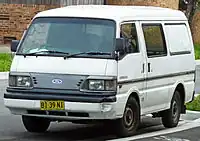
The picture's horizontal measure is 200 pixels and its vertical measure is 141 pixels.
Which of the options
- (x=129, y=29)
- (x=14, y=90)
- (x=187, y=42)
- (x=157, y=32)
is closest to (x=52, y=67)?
(x=14, y=90)

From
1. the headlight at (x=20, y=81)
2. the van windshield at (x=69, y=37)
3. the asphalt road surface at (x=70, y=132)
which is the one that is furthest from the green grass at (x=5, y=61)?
the headlight at (x=20, y=81)

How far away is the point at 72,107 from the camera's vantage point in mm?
11211

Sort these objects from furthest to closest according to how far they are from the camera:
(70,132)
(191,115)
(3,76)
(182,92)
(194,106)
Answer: (3,76) → (194,106) → (191,115) → (182,92) → (70,132)

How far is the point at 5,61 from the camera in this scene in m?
26.2

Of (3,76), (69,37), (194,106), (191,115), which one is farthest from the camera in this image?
(3,76)

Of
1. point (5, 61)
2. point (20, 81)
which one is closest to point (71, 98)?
point (20, 81)

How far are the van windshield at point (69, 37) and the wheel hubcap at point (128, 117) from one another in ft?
3.36

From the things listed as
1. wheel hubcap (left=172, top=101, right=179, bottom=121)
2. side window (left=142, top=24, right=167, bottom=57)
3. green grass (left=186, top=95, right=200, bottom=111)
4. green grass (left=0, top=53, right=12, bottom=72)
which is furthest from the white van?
green grass (left=0, top=53, right=12, bottom=72)

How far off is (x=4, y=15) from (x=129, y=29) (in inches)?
936

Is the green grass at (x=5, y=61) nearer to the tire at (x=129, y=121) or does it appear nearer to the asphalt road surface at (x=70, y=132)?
the asphalt road surface at (x=70, y=132)

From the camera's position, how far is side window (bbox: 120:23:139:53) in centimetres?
1202

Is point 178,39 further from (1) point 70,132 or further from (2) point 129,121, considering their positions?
(1) point 70,132

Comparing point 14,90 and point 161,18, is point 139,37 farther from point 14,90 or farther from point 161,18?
point 14,90

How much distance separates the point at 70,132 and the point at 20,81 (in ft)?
5.37
